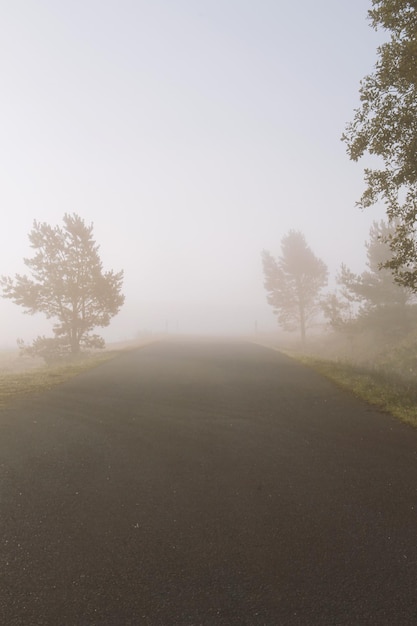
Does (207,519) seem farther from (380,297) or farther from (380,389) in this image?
(380,297)

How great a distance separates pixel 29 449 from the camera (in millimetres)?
5512

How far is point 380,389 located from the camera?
9.33 meters

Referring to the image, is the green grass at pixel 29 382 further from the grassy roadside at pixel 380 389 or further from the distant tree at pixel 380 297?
the distant tree at pixel 380 297

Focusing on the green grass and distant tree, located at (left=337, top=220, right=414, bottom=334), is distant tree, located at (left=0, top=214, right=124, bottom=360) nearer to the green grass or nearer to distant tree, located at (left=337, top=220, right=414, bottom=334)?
the green grass

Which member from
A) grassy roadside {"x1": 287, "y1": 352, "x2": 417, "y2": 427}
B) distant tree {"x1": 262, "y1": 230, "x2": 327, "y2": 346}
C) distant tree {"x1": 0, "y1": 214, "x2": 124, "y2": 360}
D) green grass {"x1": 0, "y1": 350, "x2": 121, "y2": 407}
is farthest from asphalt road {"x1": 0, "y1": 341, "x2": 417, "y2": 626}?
distant tree {"x1": 262, "y1": 230, "x2": 327, "y2": 346}

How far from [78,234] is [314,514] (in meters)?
23.1

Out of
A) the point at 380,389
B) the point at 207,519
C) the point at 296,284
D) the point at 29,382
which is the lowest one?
the point at 207,519

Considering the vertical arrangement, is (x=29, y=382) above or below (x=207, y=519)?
above

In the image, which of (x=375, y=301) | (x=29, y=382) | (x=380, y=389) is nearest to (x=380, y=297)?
(x=375, y=301)

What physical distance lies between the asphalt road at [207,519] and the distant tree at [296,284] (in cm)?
3144

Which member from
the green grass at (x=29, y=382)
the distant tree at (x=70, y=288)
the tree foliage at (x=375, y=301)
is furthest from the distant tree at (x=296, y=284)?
the green grass at (x=29, y=382)

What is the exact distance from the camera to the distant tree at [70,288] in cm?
2234

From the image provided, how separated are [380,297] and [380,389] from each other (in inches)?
736

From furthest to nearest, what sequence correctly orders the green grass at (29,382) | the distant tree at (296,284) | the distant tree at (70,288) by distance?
the distant tree at (296,284) < the distant tree at (70,288) < the green grass at (29,382)
